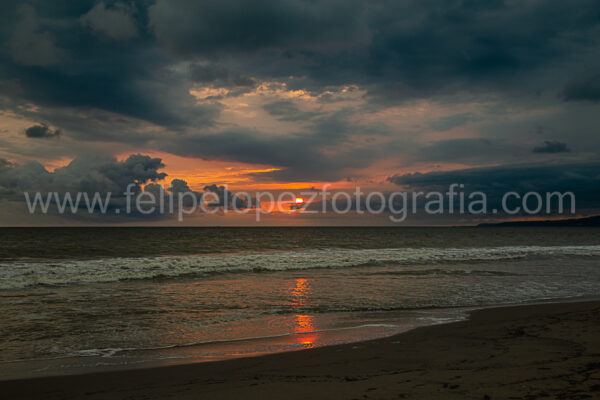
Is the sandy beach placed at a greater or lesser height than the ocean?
greater

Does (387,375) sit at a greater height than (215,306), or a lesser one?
greater

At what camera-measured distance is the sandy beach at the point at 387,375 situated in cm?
502

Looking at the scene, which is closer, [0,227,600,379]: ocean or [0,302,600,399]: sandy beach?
[0,302,600,399]: sandy beach

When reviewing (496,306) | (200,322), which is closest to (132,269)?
(200,322)

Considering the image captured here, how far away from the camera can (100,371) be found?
21.0 feet

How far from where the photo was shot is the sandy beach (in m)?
5.02

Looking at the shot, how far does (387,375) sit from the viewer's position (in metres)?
5.70

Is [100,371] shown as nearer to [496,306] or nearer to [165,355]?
[165,355]

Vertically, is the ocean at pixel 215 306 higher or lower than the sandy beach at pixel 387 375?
lower

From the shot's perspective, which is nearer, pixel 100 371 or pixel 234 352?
pixel 100 371

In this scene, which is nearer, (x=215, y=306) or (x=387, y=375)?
→ (x=387, y=375)

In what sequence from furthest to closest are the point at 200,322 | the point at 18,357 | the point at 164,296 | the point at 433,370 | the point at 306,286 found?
the point at 306,286 → the point at 164,296 → the point at 200,322 → the point at 18,357 → the point at 433,370

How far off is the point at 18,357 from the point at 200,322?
3880 millimetres

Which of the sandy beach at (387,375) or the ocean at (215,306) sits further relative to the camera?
the ocean at (215,306)
